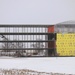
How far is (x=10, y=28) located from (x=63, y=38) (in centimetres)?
40

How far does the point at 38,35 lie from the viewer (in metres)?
1.72

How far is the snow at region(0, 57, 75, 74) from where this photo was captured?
1617 millimetres

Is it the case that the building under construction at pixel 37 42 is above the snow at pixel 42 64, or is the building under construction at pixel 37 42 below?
above

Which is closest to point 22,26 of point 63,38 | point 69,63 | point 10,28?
point 10,28

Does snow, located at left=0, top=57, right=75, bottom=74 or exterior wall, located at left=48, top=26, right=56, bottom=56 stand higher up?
exterior wall, located at left=48, top=26, right=56, bottom=56

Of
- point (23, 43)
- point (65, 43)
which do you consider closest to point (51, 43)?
point (65, 43)

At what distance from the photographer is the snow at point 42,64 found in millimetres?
1617

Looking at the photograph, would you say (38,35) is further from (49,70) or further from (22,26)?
(49,70)

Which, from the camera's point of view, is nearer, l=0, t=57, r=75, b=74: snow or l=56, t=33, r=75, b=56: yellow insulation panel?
l=0, t=57, r=75, b=74: snow

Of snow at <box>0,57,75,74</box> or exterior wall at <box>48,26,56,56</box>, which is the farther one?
exterior wall at <box>48,26,56,56</box>

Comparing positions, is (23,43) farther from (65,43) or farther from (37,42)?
→ (65,43)

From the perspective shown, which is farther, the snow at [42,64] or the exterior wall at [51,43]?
the exterior wall at [51,43]

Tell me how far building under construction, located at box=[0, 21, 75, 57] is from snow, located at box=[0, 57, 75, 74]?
0.18 ft

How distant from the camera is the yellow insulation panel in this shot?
1720 millimetres
